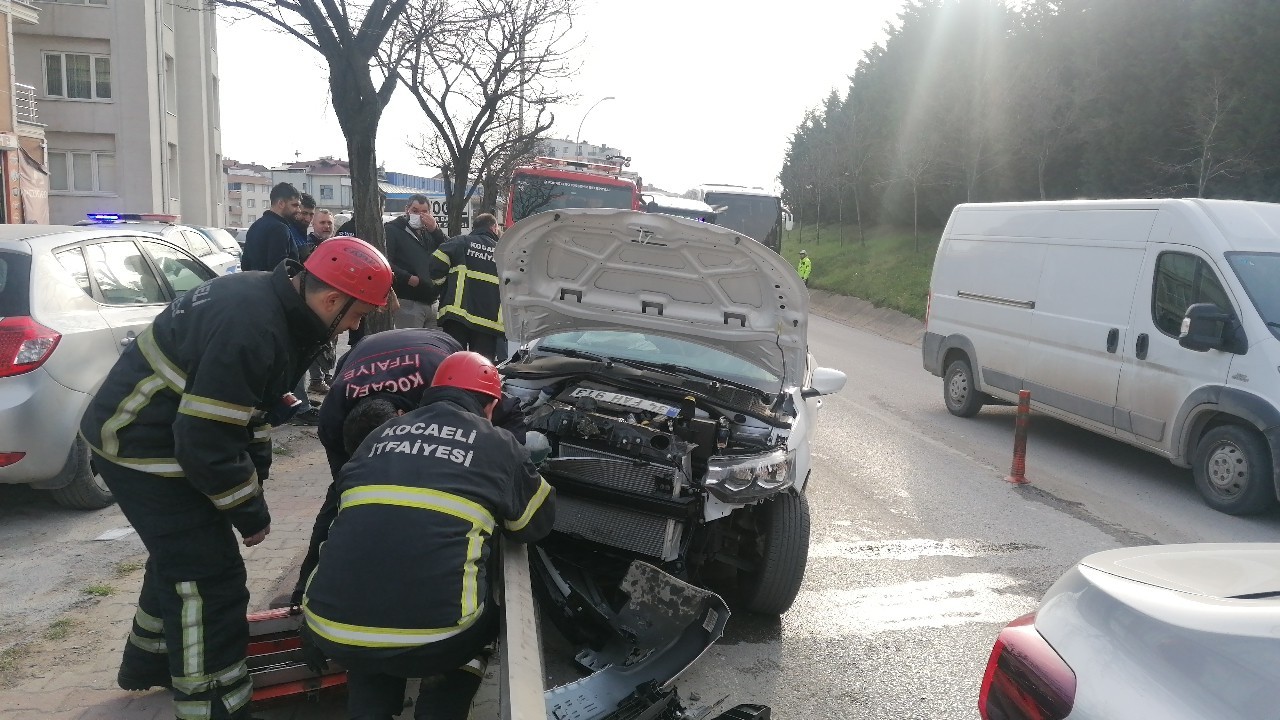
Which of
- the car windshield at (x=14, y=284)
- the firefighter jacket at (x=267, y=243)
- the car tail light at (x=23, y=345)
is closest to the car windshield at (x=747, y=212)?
the firefighter jacket at (x=267, y=243)

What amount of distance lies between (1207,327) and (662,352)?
4.55 meters

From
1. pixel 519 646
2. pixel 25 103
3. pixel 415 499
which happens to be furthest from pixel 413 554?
pixel 25 103

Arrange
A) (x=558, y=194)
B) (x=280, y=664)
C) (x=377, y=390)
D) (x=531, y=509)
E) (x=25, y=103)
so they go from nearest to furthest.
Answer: (x=531, y=509), (x=280, y=664), (x=377, y=390), (x=558, y=194), (x=25, y=103)

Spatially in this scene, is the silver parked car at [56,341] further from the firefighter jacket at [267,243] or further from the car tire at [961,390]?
the car tire at [961,390]

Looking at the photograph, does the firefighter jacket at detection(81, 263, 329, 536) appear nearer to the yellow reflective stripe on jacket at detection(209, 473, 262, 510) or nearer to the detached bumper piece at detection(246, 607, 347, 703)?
the yellow reflective stripe on jacket at detection(209, 473, 262, 510)

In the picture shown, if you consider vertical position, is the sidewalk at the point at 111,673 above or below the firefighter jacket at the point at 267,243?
below

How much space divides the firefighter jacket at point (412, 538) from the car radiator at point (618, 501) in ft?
4.53

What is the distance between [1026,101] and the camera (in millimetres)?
25500

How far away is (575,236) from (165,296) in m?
3.15

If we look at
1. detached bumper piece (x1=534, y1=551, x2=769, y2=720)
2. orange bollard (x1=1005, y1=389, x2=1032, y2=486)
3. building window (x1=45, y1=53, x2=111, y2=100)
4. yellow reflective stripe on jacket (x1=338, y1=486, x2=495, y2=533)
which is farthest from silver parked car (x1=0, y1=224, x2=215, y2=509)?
building window (x1=45, y1=53, x2=111, y2=100)

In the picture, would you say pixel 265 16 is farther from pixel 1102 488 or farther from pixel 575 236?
pixel 1102 488

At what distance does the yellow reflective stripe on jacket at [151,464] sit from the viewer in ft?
10.0

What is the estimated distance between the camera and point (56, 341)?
204 inches

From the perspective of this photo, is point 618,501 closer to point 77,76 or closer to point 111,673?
point 111,673
